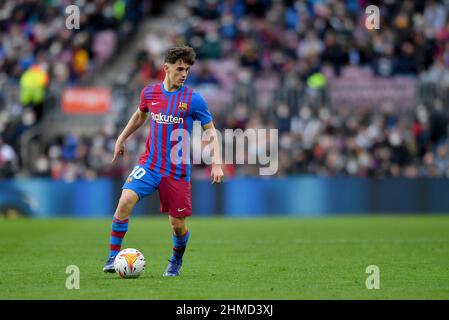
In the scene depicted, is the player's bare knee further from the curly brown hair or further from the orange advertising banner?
the orange advertising banner

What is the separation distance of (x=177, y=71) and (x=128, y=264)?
2073 mm

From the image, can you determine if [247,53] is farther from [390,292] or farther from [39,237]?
[390,292]

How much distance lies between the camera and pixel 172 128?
36.0ft

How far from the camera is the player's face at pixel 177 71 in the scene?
10.9m

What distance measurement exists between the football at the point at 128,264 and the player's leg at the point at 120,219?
196mm

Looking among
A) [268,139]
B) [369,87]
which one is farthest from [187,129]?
[369,87]

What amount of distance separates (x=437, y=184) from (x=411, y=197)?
69 centimetres

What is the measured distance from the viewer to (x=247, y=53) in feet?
88.6

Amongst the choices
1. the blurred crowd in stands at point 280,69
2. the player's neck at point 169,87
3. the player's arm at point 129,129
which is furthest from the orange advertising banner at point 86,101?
the player's neck at point 169,87

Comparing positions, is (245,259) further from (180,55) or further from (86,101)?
(86,101)

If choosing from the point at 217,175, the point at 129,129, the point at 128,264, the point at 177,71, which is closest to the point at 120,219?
the point at 128,264

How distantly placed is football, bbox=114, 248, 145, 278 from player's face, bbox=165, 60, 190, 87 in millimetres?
1854

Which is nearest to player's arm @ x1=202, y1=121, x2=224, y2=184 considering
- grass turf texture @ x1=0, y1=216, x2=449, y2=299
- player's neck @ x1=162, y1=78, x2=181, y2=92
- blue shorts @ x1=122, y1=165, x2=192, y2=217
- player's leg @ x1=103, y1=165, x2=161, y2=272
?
blue shorts @ x1=122, y1=165, x2=192, y2=217

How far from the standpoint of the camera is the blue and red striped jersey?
1097cm
